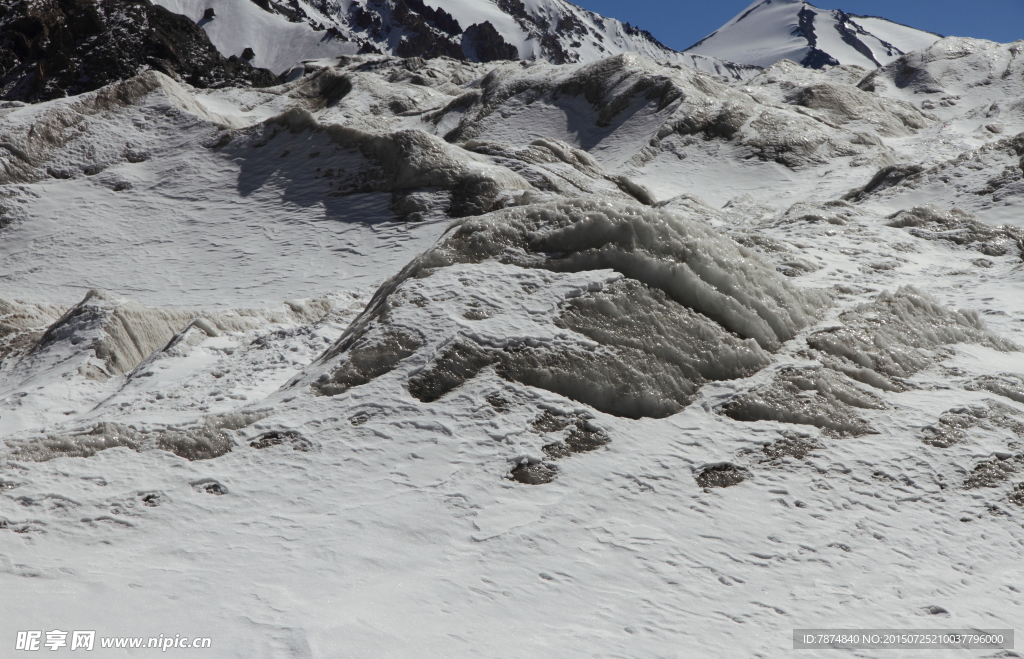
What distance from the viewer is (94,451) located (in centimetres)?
768

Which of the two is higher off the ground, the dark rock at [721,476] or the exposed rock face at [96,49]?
the exposed rock face at [96,49]

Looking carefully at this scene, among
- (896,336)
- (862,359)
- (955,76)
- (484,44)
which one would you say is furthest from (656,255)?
(484,44)

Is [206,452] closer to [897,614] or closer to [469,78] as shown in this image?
[897,614]

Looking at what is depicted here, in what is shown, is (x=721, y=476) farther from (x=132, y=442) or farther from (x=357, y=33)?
(x=357, y=33)

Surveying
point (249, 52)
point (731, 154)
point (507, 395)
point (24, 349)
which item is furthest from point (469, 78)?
point (249, 52)

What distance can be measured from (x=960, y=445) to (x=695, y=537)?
3.46m

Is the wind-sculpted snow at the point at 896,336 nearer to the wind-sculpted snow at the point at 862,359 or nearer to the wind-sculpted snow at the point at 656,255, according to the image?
the wind-sculpted snow at the point at 862,359

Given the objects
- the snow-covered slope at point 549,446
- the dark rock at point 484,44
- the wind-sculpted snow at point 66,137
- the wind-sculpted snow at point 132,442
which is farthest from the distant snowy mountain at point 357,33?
the wind-sculpted snow at point 132,442

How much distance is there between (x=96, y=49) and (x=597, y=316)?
75132mm

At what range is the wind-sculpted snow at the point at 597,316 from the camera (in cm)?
870

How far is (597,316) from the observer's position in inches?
367

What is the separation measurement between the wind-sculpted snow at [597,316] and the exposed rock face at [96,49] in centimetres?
6332

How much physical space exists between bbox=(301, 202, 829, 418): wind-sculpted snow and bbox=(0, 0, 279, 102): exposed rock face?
208ft

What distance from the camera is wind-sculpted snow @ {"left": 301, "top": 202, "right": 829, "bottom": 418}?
8.70 meters
